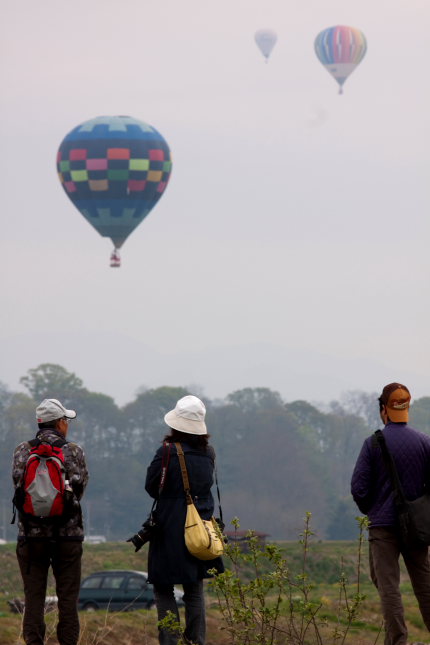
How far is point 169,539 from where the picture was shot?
9.54 metres

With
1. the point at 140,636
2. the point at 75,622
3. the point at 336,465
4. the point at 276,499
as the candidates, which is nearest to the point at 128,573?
the point at 140,636

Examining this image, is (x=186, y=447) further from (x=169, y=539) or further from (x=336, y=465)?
(x=336, y=465)

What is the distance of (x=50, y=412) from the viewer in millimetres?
9633

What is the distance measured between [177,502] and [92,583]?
24.9 meters

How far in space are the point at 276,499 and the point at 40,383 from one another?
3196cm

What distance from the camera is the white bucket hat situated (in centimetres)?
960

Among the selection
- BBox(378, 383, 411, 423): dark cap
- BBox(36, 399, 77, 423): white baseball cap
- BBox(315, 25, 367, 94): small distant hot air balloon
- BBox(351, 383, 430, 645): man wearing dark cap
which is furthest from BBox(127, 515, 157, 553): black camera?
BBox(315, 25, 367, 94): small distant hot air balloon

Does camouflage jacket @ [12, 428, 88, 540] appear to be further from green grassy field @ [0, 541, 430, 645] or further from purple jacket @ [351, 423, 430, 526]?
purple jacket @ [351, 423, 430, 526]

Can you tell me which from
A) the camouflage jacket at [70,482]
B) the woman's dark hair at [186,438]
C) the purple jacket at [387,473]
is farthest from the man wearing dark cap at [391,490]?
the camouflage jacket at [70,482]

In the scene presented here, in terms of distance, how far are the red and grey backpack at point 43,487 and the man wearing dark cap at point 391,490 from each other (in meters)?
1.93

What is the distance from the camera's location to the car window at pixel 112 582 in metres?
33.6

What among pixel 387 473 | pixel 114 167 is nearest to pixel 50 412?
pixel 387 473

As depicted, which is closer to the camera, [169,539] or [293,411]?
[169,539]

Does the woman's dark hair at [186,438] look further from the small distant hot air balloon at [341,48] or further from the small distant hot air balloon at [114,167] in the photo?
the small distant hot air balloon at [341,48]
